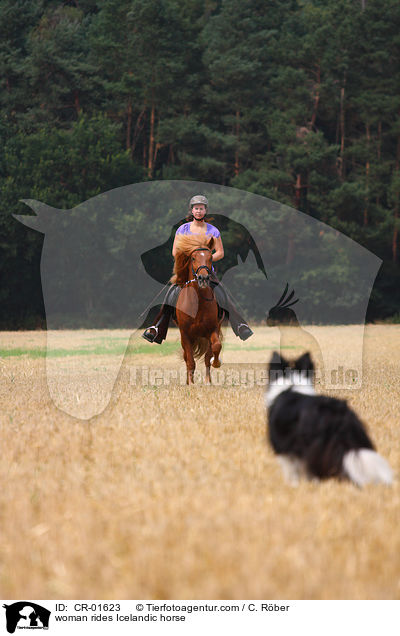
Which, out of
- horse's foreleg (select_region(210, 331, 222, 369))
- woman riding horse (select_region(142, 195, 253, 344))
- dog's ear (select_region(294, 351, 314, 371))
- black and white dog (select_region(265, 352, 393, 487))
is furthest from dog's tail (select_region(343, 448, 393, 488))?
horse's foreleg (select_region(210, 331, 222, 369))

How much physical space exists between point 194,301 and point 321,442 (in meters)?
6.11

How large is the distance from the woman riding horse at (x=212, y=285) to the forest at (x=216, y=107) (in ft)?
102

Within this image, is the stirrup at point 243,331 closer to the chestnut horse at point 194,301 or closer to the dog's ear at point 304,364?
the chestnut horse at point 194,301

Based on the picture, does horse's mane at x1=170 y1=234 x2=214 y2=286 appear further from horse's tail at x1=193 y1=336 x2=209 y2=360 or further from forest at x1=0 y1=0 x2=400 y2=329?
forest at x1=0 y1=0 x2=400 y2=329

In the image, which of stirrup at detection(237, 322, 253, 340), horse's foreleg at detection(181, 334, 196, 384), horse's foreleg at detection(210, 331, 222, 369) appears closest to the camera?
horse's foreleg at detection(210, 331, 222, 369)

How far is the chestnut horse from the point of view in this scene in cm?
961

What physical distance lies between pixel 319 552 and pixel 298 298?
40091mm

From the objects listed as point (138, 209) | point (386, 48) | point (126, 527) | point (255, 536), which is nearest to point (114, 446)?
→ point (126, 527)

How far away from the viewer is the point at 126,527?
3488 millimetres

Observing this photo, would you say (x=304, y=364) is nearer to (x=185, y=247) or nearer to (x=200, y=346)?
(x=185, y=247)

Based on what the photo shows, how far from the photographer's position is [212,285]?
10164mm

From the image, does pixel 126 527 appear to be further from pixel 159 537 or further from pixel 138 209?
pixel 138 209
